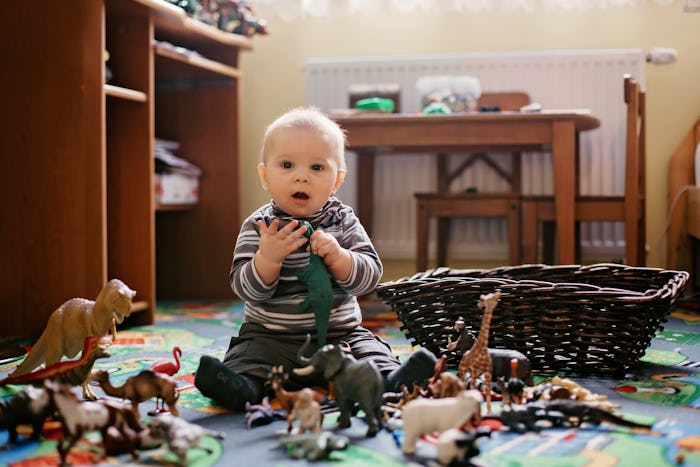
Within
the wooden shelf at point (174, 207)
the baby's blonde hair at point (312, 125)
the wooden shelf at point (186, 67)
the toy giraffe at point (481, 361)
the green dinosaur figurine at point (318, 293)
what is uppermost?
the wooden shelf at point (186, 67)

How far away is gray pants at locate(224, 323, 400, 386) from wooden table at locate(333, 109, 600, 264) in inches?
35.5

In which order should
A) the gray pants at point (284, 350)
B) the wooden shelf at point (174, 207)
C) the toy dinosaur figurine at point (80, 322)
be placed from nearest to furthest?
1. the toy dinosaur figurine at point (80, 322)
2. the gray pants at point (284, 350)
3. the wooden shelf at point (174, 207)

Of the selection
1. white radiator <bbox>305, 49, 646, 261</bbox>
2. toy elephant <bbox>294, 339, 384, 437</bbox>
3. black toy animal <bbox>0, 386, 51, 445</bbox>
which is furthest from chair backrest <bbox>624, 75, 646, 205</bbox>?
black toy animal <bbox>0, 386, 51, 445</bbox>

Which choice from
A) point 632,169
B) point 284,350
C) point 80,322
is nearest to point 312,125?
point 284,350

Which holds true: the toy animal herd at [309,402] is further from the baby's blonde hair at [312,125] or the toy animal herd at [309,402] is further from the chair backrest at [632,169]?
the chair backrest at [632,169]

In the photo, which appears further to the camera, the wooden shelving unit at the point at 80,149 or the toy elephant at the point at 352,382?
the wooden shelving unit at the point at 80,149

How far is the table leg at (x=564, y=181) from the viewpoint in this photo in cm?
212

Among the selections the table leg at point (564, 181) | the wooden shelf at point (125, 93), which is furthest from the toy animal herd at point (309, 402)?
the table leg at point (564, 181)

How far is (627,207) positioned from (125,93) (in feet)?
4.35

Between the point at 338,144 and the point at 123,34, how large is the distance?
3.23 feet

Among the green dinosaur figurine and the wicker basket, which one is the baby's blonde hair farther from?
the wicker basket

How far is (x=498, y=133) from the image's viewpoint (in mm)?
2152

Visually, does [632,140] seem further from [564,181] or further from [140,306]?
[140,306]

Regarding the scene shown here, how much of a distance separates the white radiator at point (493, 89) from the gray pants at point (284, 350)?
1.44 meters
